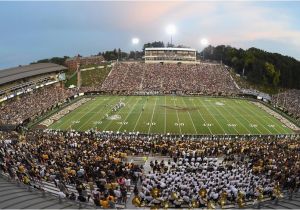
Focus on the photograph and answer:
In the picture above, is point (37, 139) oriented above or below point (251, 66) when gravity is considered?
below

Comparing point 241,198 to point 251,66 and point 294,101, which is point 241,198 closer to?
point 294,101

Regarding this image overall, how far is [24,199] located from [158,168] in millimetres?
9372

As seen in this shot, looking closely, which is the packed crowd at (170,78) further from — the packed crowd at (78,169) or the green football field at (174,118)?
the packed crowd at (78,169)

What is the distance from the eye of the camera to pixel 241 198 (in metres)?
16.5

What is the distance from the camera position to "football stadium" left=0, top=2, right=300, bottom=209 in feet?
55.3

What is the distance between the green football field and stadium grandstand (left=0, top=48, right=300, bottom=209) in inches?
5.1

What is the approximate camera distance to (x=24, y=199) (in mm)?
13781

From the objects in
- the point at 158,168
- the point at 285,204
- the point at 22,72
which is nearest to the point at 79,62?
the point at 22,72

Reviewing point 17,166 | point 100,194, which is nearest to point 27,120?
point 17,166

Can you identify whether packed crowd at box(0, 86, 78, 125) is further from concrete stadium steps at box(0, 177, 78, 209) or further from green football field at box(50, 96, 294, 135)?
concrete stadium steps at box(0, 177, 78, 209)

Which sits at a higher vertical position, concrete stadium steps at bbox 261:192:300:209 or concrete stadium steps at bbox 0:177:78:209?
concrete stadium steps at bbox 0:177:78:209

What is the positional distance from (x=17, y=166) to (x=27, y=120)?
24152 mm

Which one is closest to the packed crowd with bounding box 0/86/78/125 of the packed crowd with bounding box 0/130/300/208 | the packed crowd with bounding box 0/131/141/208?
the packed crowd with bounding box 0/130/300/208

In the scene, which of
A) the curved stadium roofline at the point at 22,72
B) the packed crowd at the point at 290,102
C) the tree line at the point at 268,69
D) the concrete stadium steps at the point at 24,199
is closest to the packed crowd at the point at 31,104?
the curved stadium roofline at the point at 22,72
